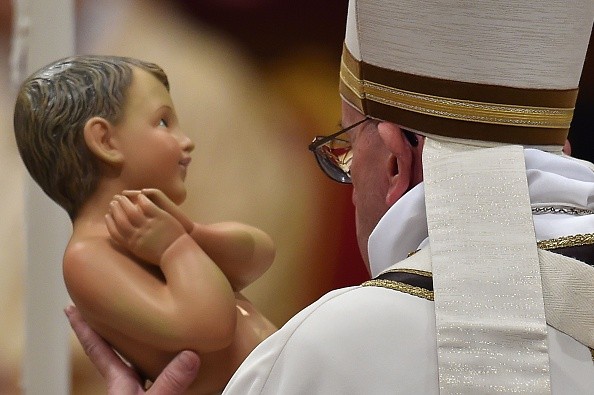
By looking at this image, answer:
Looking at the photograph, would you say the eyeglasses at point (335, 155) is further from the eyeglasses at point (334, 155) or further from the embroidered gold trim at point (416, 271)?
the embroidered gold trim at point (416, 271)

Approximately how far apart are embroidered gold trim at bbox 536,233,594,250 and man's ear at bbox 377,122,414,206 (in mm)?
179

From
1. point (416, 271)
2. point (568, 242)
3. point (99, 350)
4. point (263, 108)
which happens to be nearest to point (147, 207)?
point (99, 350)

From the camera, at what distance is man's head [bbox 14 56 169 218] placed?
1615mm

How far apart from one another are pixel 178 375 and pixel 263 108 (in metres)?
1.03

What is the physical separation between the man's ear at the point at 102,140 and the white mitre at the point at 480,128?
49 centimetres

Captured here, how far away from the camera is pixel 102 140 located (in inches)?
63.7

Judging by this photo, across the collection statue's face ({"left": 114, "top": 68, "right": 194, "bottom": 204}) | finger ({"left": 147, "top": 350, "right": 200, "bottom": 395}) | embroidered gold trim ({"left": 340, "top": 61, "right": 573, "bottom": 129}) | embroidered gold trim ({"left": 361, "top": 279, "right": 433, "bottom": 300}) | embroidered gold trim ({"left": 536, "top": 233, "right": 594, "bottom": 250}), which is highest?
embroidered gold trim ({"left": 340, "top": 61, "right": 573, "bottom": 129})

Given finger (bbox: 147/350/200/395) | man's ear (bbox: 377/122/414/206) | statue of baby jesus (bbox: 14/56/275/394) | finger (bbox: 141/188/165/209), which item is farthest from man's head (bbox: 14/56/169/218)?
man's ear (bbox: 377/122/414/206)

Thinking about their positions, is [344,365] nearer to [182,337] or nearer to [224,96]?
[182,337]

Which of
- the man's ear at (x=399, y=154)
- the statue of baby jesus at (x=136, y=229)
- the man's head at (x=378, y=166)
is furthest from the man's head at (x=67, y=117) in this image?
the man's ear at (x=399, y=154)

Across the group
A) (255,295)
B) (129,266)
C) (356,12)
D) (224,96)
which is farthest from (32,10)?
(356,12)

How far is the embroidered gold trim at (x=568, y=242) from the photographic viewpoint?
Answer: 1.10m

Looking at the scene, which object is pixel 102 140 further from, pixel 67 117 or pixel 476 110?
pixel 476 110

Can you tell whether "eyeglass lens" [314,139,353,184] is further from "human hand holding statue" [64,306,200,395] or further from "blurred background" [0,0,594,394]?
"blurred background" [0,0,594,394]
